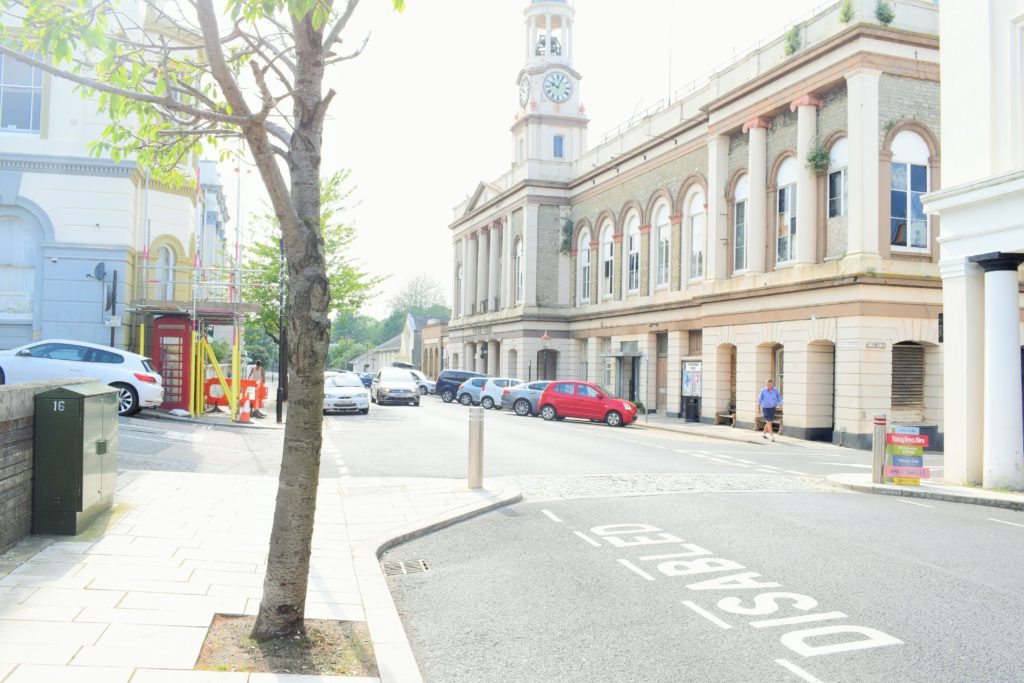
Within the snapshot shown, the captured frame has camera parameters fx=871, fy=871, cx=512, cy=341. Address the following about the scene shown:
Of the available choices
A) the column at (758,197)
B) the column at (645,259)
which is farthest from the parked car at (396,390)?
the column at (758,197)

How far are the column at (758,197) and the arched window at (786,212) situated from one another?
495 mm

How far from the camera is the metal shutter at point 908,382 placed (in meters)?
25.9

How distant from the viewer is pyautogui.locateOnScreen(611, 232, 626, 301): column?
4444 centimetres

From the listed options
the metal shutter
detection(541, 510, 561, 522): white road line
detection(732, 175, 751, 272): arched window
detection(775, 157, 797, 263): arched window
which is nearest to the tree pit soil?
detection(541, 510, 561, 522): white road line

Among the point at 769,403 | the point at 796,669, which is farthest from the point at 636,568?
the point at 769,403

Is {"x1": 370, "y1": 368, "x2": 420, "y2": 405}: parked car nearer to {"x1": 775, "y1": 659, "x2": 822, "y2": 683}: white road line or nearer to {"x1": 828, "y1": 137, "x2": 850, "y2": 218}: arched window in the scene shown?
{"x1": 828, "y1": 137, "x2": 850, "y2": 218}: arched window

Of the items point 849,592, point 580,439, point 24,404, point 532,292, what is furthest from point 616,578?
point 532,292

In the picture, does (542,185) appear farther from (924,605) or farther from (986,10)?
(924,605)

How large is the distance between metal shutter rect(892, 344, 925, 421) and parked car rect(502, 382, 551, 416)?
12852 millimetres

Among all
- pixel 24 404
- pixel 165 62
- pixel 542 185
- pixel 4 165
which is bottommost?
pixel 24 404

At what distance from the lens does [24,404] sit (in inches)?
288

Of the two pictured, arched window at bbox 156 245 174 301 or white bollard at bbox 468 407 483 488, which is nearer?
white bollard at bbox 468 407 483 488

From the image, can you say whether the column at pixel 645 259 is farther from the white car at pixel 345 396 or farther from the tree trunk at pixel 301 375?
the tree trunk at pixel 301 375

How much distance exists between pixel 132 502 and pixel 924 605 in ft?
26.3
